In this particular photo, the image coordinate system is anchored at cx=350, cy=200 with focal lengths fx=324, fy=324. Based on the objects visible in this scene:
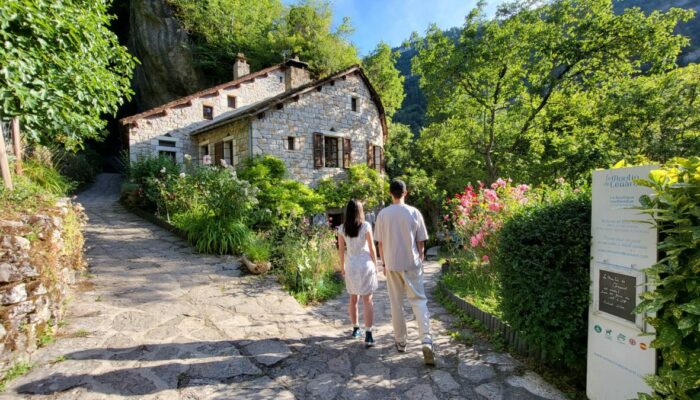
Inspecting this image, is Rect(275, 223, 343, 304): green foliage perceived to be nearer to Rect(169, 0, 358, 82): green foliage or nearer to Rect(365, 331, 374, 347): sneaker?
Rect(365, 331, 374, 347): sneaker

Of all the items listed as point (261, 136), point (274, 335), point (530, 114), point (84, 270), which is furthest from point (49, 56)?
point (530, 114)

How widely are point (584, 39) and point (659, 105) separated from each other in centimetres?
361

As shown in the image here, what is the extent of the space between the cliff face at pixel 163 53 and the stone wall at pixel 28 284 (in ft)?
65.8

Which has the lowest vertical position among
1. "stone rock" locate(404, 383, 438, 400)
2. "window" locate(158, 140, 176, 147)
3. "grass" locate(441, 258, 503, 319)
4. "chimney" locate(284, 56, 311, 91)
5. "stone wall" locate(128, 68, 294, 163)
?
"stone rock" locate(404, 383, 438, 400)

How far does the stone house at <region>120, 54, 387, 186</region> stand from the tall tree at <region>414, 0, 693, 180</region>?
10.3 feet

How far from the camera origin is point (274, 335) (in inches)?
143

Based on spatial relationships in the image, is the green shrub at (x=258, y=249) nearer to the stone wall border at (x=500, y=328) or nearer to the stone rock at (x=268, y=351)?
the stone rock at (x=268, y=351)

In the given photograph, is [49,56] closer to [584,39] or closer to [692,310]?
[692,310]

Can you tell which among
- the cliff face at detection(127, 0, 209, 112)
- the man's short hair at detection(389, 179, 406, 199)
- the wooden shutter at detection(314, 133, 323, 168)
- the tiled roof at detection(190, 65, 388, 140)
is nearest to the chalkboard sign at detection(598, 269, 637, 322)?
the man's short hair at detection(389, 179, 406, 199)

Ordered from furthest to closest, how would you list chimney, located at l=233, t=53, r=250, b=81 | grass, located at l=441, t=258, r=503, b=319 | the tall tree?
chimney, located at l=233, t=53, r=250, b=81, the tall tree, grass, located at l=441, t=258, r=503, b=319

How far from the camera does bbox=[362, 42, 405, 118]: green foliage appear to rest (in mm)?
21781

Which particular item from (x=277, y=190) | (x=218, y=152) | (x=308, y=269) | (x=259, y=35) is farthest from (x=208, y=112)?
(x=308, y=269)

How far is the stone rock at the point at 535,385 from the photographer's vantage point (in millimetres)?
2586

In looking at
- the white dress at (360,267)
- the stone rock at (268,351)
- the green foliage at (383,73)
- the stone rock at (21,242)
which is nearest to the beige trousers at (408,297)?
the white dress at (360,267)
